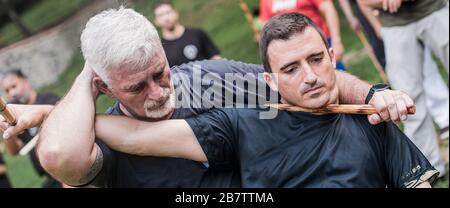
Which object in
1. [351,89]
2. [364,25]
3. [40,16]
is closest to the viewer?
[351,89]

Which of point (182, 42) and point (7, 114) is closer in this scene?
point (7, 114)

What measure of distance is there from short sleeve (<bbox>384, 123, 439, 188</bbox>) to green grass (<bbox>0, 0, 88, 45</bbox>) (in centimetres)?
1079

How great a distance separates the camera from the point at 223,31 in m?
11.1

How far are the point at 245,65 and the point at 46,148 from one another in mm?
950

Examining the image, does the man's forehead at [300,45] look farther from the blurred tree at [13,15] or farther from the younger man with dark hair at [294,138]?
the blurred tree at [13,15]

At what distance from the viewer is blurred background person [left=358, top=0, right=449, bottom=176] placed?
4.83 meters

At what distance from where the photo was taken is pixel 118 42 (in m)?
2.63

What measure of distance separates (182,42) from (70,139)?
387cm

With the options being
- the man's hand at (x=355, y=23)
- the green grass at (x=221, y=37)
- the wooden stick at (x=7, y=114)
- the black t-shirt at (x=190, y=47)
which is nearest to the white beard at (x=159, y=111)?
the wooden stick at (x=7, y=114)

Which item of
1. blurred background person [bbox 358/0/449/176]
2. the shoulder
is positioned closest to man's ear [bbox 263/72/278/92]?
the shoulder

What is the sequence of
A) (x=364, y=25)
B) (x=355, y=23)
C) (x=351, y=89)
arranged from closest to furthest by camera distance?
(x=351, y=89), (x=364, y=25), (x=355, y=23)

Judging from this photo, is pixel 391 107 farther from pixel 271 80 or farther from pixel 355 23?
pixel 355 23

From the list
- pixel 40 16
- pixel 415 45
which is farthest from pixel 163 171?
pixel 40 16

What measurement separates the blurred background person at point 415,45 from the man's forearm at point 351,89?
6.51 ft
